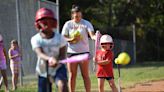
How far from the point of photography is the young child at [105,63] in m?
10.8

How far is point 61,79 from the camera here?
7.17m

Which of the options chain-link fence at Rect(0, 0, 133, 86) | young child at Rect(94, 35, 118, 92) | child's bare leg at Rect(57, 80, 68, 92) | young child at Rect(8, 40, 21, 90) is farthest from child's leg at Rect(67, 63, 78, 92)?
chain-link fence at Rect(0, 0, 133, 86)

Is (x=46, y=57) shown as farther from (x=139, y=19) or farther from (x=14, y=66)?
(x=139, y=19)

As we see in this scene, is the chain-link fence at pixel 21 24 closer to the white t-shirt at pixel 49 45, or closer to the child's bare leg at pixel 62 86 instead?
the white t-shirt at pixel 49 45

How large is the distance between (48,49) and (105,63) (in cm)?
363

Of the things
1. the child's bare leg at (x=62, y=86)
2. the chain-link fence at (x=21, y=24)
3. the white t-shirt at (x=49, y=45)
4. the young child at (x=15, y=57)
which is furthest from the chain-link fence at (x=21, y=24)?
the child's bare leg at (x=62, y=86)

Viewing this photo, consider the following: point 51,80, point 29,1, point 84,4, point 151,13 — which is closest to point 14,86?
point 29,1

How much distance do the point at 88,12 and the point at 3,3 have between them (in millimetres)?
26531

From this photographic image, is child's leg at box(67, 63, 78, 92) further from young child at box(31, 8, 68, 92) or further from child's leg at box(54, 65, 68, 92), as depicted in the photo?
child's leg at box(54, 65, 68, 92)

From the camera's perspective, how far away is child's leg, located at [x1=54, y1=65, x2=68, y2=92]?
7082 mm

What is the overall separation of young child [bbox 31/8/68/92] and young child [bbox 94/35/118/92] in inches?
137

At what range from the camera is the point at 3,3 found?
16391mm

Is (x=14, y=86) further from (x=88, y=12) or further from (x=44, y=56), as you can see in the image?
(x=88, y=12)

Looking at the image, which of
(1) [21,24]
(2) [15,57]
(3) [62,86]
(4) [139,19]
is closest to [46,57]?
(3) [62,86]
